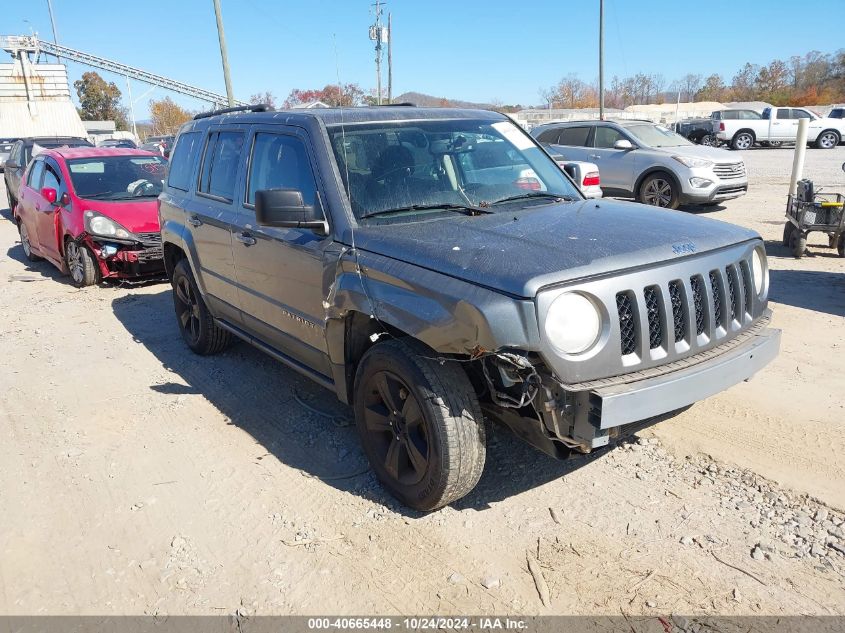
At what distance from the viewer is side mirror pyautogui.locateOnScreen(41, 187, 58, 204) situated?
8883 mm

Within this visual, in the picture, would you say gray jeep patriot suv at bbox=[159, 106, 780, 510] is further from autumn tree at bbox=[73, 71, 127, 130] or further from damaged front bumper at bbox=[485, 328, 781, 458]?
autumn tree at bbox=[73, 71, 127, 130]

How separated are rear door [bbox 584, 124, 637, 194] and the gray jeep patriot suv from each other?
27.1ft

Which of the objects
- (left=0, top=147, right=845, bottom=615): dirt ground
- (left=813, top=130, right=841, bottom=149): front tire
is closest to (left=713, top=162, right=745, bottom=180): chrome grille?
(left=0, top=147, right=845, bottom=615): dirt ground

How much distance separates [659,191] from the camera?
39.1 feet

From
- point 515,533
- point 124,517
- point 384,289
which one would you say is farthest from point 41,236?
point 515,533

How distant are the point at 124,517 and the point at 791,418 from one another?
3.98 meters

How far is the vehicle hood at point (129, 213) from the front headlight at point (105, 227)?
5 cm

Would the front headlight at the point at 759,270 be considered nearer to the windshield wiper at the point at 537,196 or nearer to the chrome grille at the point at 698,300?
the chrome grille at the point at 698,300

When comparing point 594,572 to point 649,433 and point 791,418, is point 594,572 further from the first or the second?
point 791,418

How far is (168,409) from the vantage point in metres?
4.94

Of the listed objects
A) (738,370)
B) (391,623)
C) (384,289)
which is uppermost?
(384,289)

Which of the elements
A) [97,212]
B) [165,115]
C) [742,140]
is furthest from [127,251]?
[165,115]

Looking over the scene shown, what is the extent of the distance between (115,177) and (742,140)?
27.3 metres

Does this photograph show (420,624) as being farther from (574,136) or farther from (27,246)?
(574,136)
